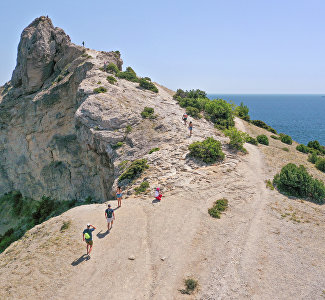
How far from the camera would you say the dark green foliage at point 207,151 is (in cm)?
2859

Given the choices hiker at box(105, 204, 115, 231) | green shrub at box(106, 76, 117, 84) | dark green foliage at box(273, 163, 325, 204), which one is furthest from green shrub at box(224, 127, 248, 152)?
green shrub at box(106, 76, 117, 84)

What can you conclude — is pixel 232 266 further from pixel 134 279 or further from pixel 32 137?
pixel 32 137

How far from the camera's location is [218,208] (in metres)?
21.2

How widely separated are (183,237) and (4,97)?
5708 cm

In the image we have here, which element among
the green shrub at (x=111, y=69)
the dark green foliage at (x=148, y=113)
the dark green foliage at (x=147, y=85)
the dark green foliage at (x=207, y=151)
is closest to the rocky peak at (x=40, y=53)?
the green shrub at (x=111, y=69)

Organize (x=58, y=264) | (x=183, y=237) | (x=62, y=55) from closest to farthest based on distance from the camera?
1. (x=58, y=264)
2. (x=183, y=237)
3. (x=62, y=55)

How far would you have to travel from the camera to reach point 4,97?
56.8 m

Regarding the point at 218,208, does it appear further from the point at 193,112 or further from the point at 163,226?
the point at 193,112

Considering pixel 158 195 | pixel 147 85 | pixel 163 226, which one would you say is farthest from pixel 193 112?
pixel 163 226

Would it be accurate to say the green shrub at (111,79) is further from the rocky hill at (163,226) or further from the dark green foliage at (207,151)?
the dark green foliage at (207,151)

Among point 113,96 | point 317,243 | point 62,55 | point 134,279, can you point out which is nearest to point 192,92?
point 113,96

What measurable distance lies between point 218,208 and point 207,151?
9.33 meters

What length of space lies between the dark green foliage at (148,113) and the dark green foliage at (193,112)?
7194 mm

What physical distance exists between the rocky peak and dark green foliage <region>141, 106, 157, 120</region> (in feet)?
Answer: 84.2
